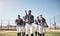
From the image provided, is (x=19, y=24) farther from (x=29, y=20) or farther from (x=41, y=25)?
(x=41, y=25)

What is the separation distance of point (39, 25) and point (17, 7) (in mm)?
605

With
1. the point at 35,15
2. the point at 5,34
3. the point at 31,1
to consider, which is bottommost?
the point at 5,34

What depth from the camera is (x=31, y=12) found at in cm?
365

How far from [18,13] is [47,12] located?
614 millimetres

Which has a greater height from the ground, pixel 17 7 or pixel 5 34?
pixel 17 7

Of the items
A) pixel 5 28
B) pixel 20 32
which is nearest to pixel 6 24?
pixel 5 28

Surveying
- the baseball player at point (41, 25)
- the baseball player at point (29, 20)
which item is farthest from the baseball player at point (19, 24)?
the baseball player at point (41, 25)

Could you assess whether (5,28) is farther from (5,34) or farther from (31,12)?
(31,12)

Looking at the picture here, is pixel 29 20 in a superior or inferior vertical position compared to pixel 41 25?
superior

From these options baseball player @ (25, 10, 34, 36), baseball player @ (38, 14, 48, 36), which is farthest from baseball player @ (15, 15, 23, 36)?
baseball player @ (38, 14, 48, 36)

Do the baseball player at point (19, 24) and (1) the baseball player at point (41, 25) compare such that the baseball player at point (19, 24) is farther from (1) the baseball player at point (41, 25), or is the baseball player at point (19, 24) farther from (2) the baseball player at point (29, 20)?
(1) the baseball player at point (41, 25)

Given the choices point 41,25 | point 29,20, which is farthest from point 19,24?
point 41,25

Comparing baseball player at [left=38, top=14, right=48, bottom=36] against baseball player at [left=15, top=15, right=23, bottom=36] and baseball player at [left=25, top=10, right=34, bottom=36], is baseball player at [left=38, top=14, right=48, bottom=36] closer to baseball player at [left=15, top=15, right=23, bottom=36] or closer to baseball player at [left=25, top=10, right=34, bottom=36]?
baseball player at [left=25, top=10, right=34, bottom=36]

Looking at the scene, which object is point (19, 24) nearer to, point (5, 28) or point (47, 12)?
point (5, 28)
